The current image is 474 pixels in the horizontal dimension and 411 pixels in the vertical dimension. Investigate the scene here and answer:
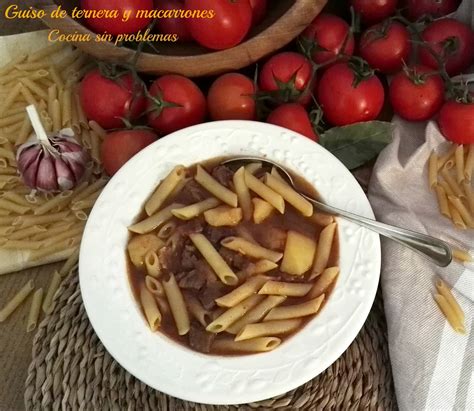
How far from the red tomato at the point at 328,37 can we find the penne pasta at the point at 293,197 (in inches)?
17.6

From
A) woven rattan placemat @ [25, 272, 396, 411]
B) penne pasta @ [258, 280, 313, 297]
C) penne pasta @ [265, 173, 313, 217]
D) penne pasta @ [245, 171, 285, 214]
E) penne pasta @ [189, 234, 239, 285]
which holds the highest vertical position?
penne pasta @ [265, 173, 313, 217]

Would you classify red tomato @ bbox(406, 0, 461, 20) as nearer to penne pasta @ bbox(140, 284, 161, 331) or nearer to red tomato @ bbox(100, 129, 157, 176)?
red tomato @ bbox(100, 129, 157, 176)

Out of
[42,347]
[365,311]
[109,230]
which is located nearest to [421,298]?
[365,311]

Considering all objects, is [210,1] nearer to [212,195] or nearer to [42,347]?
[212,195]

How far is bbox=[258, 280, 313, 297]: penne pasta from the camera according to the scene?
3.59 ft

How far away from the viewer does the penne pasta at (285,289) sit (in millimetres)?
1096

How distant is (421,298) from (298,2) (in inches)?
26.6

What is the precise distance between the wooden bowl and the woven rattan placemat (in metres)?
0.58

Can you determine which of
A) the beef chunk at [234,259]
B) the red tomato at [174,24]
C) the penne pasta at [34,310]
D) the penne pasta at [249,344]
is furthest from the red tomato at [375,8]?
the penne pasta at [34,310]

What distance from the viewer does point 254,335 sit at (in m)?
1.05

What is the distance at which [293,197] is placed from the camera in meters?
1.18

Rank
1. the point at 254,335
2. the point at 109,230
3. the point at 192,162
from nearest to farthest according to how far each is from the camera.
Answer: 1. the point at 254,335
2. the point at 109,230
3. the point at 192,162

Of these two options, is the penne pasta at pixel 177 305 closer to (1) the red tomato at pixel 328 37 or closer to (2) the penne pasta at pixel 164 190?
(2) the penne pasta at pixel 164 190

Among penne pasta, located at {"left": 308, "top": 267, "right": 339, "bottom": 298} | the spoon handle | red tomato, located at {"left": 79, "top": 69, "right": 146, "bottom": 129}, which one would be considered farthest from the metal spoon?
red tomato, located at {"left": 79, "top": 69, "right": 146, "bottom": 129}
